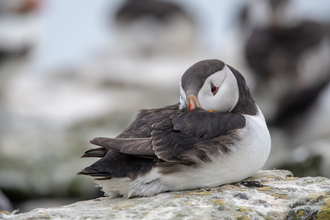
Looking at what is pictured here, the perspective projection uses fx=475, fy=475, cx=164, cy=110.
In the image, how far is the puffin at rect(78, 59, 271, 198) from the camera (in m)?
3.21

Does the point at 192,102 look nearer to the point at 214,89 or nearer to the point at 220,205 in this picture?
the point at 214,89

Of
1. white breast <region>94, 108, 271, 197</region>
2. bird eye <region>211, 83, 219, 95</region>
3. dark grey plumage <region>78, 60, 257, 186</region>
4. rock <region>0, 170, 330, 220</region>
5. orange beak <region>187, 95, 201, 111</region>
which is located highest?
bird eye <region>211, 83, 219, 95</region>

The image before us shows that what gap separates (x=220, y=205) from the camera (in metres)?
3.12

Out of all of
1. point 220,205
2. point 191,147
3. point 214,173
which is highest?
point 191,147

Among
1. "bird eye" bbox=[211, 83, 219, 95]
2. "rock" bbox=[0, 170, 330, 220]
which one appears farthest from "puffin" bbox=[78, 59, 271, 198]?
"rock" bbox=[0, 170, 330, 220]

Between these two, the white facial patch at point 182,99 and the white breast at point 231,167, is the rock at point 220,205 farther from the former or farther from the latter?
the white facial patch at point 182,99

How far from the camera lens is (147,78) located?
502 inches

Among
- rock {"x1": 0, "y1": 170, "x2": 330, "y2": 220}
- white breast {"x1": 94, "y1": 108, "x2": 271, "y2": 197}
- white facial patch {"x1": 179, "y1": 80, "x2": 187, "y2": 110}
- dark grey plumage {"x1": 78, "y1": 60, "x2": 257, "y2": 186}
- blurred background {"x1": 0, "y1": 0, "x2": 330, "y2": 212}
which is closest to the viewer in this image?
rock {"x1": 0, "y1": 170, "x2": 330, "y2": 220}

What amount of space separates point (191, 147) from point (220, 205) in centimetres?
43

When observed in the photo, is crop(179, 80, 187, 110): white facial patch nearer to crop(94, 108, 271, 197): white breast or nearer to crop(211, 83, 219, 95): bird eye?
crop(211, 83, 219, 95): bird eye

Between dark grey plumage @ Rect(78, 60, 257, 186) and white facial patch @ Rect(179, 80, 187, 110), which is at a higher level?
white facial patch @ Rect(179, 80, 187, 110)

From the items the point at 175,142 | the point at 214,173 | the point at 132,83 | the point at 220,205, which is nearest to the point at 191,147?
the point at 175,142

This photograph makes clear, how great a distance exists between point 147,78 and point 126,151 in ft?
31.9

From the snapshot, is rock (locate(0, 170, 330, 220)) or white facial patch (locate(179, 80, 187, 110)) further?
white facial patch (locate(179, 80, 187, 110))
